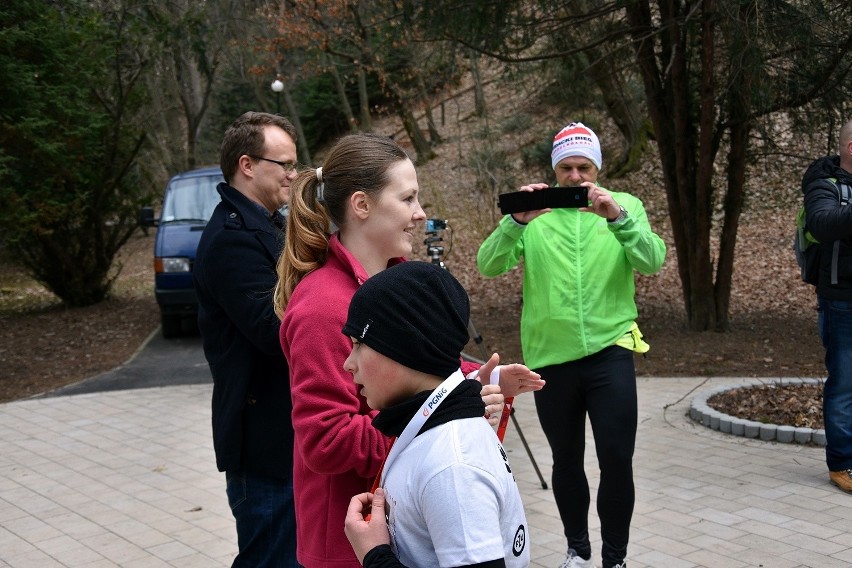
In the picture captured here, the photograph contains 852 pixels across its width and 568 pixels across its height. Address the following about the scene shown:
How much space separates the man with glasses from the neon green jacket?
1.46 meters

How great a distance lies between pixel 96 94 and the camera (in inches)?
641

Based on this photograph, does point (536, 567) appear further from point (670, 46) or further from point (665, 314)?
point (665, 314)

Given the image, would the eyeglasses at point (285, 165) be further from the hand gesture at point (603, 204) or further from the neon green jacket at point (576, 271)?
the hand gesture at point (603, 204)

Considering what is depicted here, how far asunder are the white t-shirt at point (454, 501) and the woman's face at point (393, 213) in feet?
2.44

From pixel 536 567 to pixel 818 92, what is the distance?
21.3ft

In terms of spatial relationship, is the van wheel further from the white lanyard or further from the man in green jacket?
the white lanyard

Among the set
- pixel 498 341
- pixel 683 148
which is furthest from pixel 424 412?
pixel 498 341

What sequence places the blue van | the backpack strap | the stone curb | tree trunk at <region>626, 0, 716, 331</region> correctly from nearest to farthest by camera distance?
1. the backpack strap
2. the stone curb
3. tree trunk at <region>626, 0, 716, 331</region>
4. the blue van

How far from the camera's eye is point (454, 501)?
188 cm

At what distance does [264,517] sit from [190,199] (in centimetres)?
A: 1186

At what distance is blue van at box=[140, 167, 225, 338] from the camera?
534 inches

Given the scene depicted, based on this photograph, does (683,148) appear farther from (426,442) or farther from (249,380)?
(426,442)

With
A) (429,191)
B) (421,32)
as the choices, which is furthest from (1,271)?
(421,32)

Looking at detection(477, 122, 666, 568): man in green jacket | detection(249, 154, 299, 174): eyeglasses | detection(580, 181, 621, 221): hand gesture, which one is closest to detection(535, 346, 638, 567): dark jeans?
detection(477, 122, 666, 568): man in green jacket
